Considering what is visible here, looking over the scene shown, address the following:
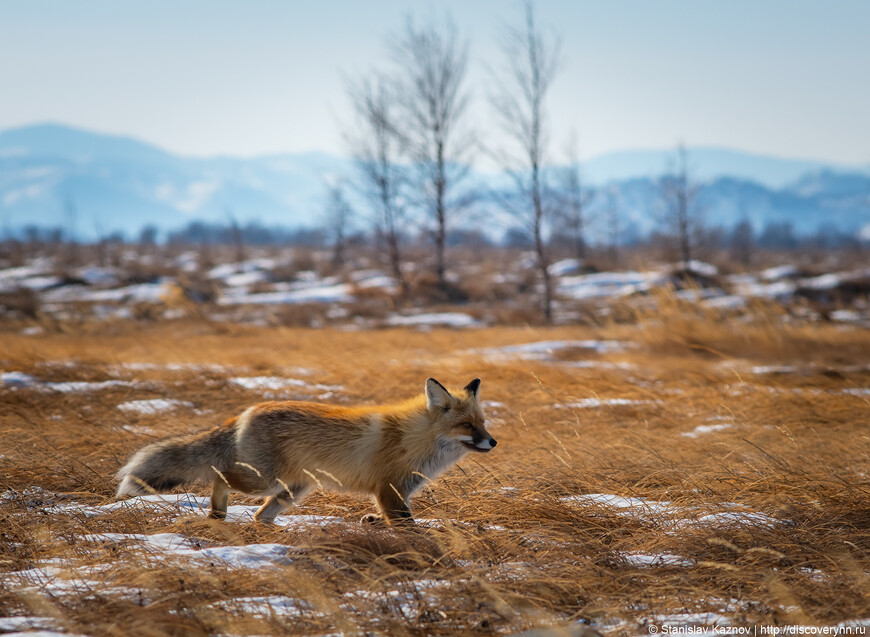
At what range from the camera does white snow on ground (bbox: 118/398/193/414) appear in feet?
21.9

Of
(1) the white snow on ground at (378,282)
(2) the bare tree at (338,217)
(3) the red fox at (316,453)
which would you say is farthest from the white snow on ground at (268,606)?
(2) the bare tree at (338,217)

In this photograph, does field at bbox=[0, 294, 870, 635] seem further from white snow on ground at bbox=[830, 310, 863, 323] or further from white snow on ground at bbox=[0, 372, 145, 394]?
white snow on ground at bbox=[830, 310, 863, 323]

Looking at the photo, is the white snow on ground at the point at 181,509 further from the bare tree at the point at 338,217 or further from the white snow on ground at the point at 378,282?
the bare tree at the point at 338,217

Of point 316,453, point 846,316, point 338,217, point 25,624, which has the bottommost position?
point 846,316

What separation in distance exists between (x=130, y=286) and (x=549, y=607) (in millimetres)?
31255

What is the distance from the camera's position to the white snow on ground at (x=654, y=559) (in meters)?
3.04

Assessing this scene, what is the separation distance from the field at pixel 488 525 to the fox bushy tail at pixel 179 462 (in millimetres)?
200

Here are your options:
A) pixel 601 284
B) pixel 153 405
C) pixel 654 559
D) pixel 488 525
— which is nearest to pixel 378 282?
pixel 601 284

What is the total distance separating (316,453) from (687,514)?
2.49m

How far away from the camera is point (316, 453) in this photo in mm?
3824

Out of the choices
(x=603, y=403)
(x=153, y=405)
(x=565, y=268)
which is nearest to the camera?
(x=153, y=405)

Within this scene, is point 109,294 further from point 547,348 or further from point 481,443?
point 481,443

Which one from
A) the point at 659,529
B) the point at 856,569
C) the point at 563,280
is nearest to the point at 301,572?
the point at 659,529

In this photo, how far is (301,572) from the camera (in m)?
2.69
